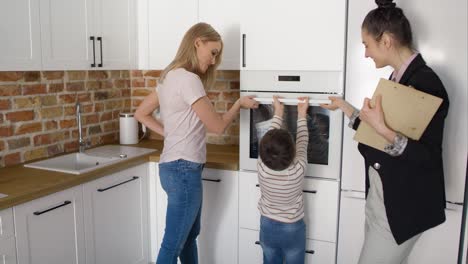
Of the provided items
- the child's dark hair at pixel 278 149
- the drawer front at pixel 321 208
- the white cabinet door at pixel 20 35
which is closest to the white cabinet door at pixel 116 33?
the white cabinet door at pixel 20 35

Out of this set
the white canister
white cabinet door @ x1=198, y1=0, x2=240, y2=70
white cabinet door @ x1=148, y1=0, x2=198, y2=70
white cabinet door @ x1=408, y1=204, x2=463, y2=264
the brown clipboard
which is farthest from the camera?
the white canister

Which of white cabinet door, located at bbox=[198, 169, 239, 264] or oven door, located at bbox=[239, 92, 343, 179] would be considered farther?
white cabinet door, located at bbox=[198, 169, 239, 264]

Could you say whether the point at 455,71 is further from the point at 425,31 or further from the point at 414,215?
the point at 414,215

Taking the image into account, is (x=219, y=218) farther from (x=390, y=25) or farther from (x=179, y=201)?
(x=390, y=25)

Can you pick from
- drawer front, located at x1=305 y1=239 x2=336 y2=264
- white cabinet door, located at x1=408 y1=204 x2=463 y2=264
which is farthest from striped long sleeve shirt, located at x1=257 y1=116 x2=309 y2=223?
white cabinet door, located at x1=408 y1=204 x2=463 y2=264

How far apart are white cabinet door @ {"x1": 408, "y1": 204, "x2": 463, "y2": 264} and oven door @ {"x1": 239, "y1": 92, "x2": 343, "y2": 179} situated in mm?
492

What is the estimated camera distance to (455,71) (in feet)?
6.11

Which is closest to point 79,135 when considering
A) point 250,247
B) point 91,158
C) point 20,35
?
point 91,158

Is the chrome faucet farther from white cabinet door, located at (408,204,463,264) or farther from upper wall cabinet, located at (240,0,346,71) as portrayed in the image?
white cabinet door, located at (408,204,463,264)

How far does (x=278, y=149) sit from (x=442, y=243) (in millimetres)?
877

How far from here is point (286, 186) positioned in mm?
1937

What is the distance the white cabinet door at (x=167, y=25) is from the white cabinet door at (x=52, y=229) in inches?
41.8

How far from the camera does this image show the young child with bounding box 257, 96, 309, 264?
1896mm

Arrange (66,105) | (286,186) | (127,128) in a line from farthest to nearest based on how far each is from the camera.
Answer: (127,128), (66,105), (286,186)
